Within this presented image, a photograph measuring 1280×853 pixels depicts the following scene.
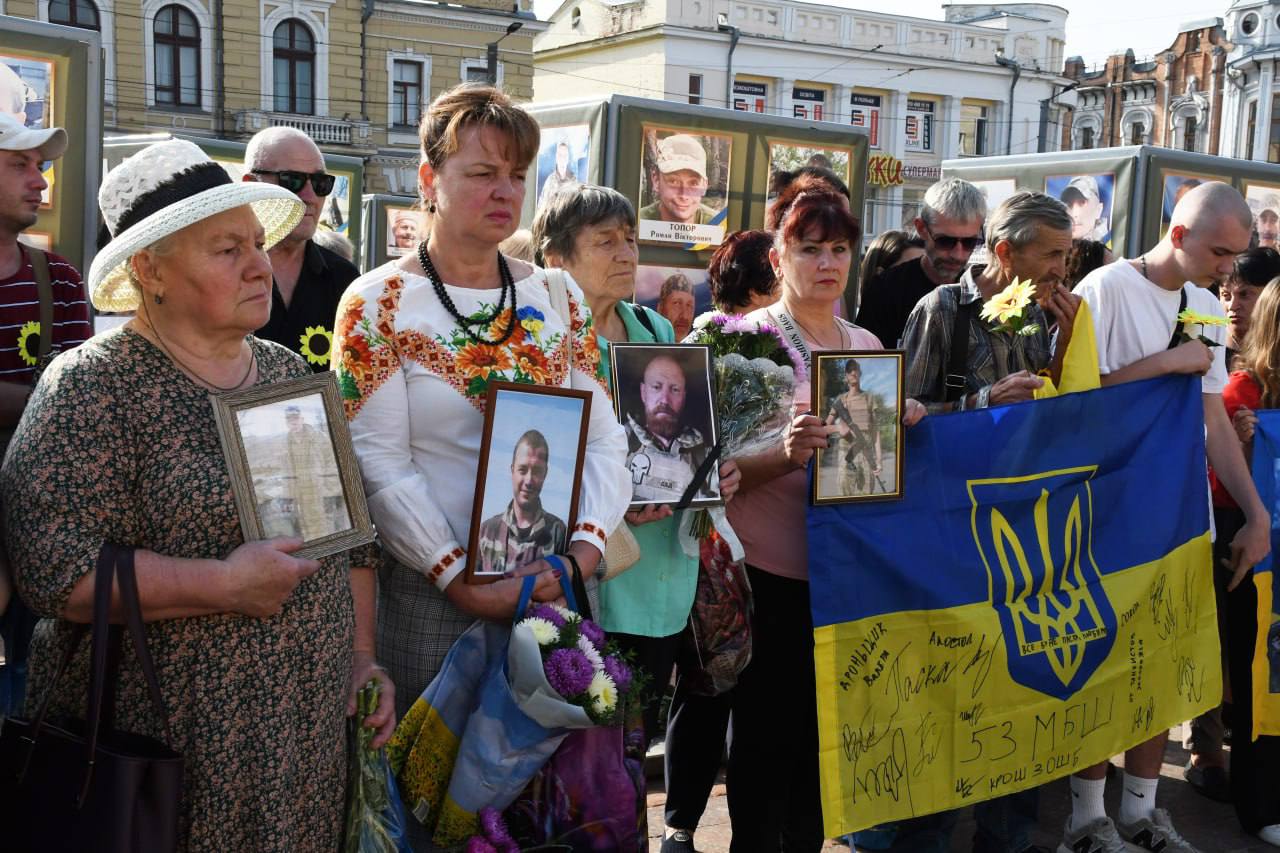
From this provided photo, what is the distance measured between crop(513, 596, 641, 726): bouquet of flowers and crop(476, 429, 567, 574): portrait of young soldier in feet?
0.43

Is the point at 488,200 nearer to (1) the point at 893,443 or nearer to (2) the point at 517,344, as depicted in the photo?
(2) the point at 517,344

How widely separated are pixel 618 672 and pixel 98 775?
3.09ft

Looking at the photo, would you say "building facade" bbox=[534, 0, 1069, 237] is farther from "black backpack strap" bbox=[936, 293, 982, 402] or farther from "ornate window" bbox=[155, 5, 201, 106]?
"black backpack strap" bbox=[936, 293, 982, 402]

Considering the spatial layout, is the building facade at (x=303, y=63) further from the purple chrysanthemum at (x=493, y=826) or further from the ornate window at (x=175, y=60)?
the purple chrysanthemum at (x=493, y=826)

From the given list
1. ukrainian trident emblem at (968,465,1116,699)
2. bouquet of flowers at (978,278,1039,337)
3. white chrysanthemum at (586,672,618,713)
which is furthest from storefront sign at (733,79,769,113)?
white chrysanthemum at (586,672,618,713)

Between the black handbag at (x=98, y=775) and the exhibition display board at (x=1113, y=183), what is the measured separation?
648 centimetres

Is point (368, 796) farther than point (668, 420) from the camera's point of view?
No

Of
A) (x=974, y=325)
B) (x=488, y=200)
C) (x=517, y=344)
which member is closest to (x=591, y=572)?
(x=517, y=344)

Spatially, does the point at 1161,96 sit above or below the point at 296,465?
above

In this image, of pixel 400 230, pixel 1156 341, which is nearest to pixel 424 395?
pixel 1156 341

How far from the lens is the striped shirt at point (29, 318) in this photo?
3.29 meters

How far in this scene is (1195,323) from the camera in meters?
4.14

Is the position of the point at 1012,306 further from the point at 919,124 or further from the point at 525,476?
the point at 919,124

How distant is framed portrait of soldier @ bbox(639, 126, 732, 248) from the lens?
18.7 ft
